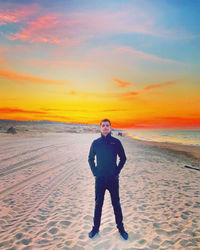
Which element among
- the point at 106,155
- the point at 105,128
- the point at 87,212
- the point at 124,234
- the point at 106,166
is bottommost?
the point at 87,212

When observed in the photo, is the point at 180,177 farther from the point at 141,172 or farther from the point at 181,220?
the point at 181,220

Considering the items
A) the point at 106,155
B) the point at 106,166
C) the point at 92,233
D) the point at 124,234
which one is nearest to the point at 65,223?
the point at 92,233

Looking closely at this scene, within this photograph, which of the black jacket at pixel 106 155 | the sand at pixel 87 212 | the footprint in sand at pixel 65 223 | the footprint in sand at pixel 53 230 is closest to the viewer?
the black jacket at pixel 106 155

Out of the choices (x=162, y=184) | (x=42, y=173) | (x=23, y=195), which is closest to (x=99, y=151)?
(x=23, y=195)

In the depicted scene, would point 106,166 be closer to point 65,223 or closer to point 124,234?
point 124,234

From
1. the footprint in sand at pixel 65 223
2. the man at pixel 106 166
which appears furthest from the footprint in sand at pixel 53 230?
the man at pixel 106 166

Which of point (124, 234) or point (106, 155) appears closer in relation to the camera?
point (106, 155)

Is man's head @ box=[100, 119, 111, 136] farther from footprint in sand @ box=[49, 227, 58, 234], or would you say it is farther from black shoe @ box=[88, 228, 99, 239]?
footprint in sand @ box=[49, 227, 58, 234]

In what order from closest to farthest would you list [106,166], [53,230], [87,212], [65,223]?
[106,166] < [53,230] < [65,223] < [87,212]

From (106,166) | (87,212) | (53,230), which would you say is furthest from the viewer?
(87,212)

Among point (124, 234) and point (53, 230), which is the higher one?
point (124, 234)

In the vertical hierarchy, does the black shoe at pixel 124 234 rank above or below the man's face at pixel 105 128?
below

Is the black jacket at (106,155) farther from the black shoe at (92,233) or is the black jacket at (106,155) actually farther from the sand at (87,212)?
the sand at (87,212)

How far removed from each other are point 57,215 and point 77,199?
4.77 feet
